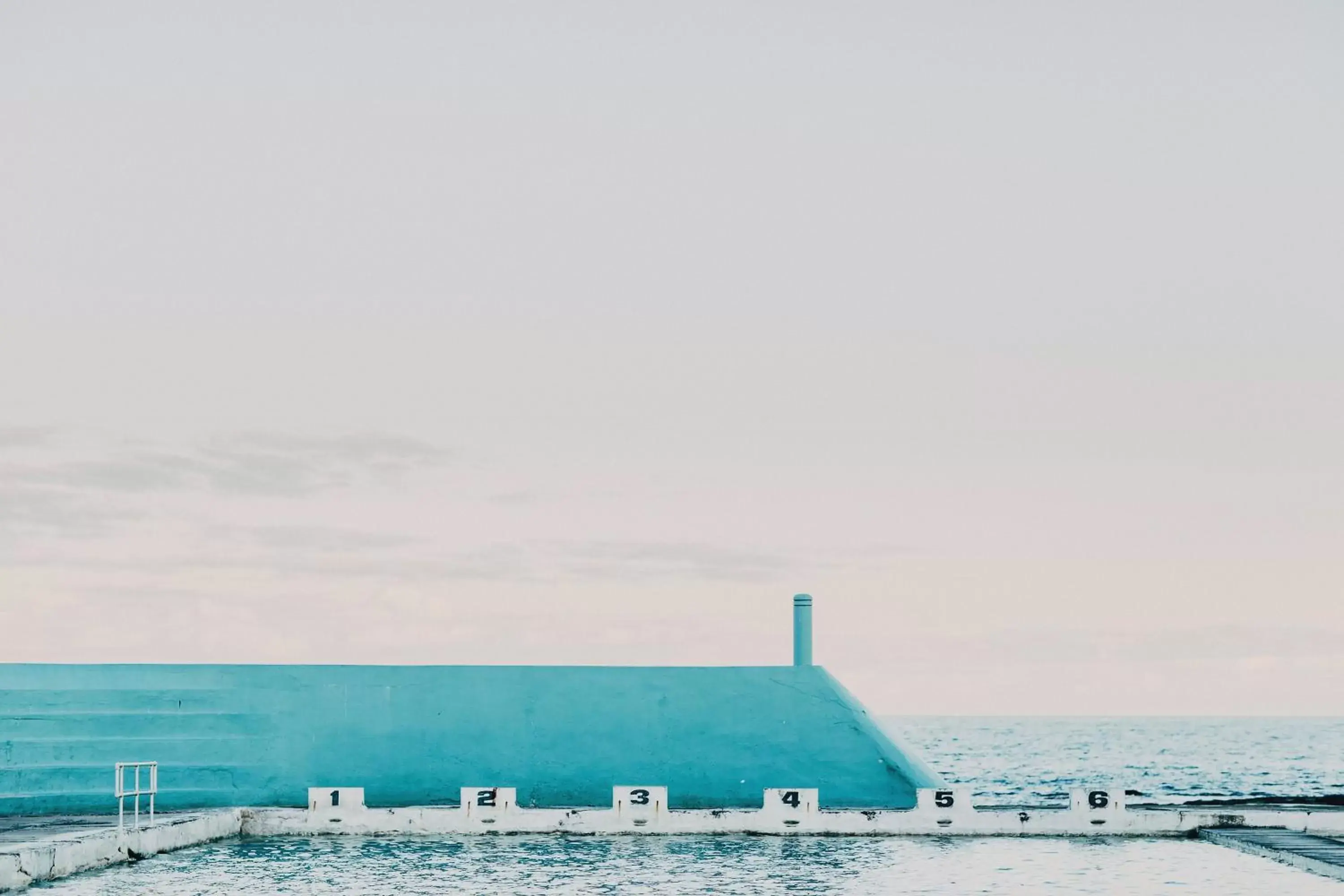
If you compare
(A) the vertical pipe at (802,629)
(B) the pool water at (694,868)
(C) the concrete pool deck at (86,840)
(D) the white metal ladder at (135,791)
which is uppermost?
(A) the vertical pipe at (802,629)

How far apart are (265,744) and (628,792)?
31.3ft

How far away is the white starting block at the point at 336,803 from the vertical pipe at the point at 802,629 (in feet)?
40.3

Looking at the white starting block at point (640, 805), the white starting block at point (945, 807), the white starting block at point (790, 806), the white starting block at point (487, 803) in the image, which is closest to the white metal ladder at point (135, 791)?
the white starting block at point (487, 803)

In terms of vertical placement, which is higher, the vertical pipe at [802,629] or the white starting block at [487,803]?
the vertical pipe at [802,629]

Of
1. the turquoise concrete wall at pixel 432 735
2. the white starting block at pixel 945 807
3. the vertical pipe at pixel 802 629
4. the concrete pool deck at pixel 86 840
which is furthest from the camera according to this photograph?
the vertical pipe at pixel 802 629

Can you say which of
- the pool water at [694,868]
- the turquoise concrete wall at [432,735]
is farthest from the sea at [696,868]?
the turquoise concrete wall at [432,735]

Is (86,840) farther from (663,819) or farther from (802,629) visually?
(802,629)

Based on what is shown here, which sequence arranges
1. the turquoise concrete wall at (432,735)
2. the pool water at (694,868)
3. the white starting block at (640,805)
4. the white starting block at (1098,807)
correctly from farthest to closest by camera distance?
1. the turquoise concrete wall at (432,735)
2. the white starting block at (1098,807)
3. the white starting block at (640,805)
4. the pool water at (694,868)

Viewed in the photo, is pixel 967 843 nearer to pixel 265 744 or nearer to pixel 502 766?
pixel 502 766

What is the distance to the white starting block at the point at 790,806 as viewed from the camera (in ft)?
118

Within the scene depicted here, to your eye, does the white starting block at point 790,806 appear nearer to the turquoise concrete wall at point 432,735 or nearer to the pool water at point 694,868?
the pool water at point 694,868

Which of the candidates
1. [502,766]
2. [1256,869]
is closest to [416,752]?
[502,766]

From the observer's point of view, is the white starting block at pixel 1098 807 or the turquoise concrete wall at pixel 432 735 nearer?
the white starting block at pixel 1098 807

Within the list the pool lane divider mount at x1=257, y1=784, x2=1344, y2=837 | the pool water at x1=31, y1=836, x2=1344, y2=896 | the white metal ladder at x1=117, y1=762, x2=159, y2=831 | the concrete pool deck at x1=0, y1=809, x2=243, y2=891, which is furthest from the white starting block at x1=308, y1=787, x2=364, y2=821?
the white metal ladder at x1=117, y1=762, x2=159, y2=831
